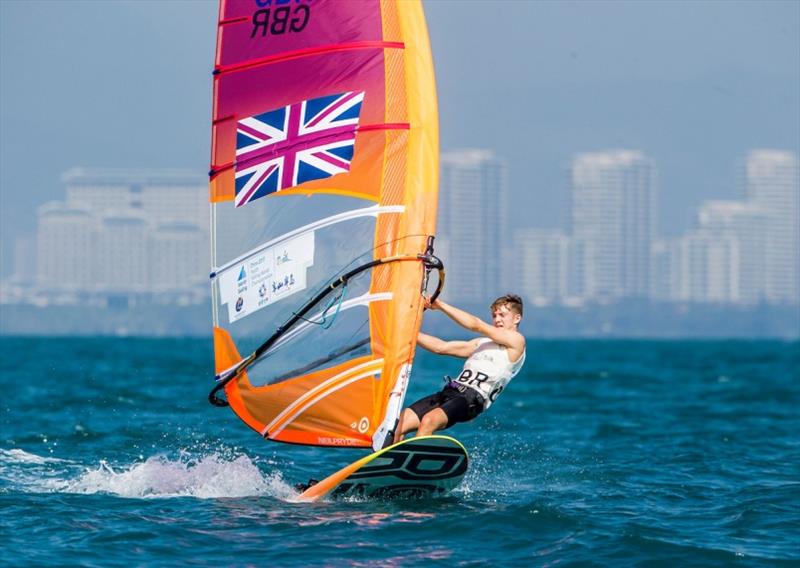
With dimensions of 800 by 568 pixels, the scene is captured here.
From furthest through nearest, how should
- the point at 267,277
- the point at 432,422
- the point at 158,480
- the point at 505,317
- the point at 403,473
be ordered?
the point at 158,480 < the point at 267,277 < the point at 505,317 < the point at 432,422 < the point at 403,473

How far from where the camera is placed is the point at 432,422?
31.5 ft

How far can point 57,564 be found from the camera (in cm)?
814

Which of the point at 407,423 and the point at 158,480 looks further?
the point at 158,480

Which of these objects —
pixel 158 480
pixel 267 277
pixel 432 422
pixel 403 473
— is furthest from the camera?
pixel 158 480

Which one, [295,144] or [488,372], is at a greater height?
[295,144]

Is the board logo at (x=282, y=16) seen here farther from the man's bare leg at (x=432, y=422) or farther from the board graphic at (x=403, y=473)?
the board graphic at (x=403, y=473)

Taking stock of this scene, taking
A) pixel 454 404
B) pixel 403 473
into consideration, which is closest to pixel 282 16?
pixel 454 404

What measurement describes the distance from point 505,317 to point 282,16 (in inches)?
108

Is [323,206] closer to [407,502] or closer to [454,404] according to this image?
[454,404]

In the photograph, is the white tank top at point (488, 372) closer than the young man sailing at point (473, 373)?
No

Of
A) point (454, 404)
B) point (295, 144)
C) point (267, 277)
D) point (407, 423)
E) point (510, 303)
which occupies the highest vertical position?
point (295, 144)

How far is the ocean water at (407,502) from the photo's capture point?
8625mm

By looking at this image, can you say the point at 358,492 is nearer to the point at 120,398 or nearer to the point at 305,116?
the point at 305,116

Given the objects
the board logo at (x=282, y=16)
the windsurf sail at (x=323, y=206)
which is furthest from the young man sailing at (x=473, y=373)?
the board logo at (x=282, y=16)
